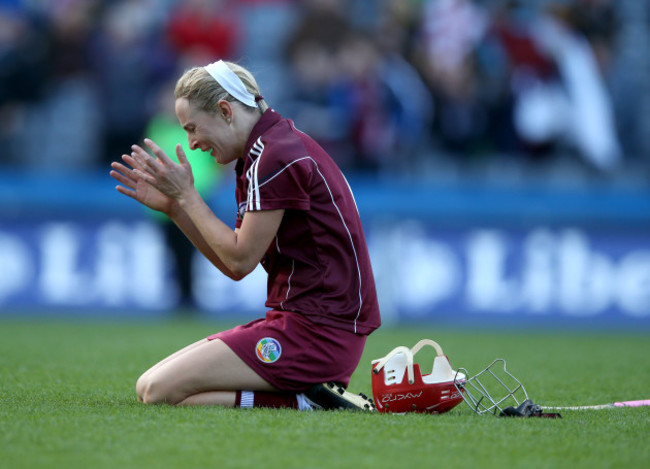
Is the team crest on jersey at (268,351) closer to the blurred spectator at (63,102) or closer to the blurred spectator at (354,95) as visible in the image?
the blurred spectator at (354,95)

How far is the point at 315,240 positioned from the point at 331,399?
723mm

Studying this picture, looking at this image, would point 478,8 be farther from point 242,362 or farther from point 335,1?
point 242,362

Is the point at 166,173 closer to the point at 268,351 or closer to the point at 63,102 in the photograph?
the point at 268,351

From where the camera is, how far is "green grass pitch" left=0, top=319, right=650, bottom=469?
3.25 meters

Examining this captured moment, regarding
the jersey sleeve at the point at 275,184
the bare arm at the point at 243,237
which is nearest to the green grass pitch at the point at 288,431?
the bare arm at the point at 243,237

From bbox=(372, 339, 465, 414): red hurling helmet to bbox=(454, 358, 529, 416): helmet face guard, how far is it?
0.16 ft

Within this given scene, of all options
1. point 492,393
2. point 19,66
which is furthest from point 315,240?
point 19,66

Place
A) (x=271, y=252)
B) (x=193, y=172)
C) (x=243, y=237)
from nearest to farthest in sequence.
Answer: (x=243, y=237) → (x=271, y=252) → (x=193, y=172)

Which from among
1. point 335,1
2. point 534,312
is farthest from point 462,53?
point 534,312

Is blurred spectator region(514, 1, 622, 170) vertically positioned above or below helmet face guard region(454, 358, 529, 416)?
above

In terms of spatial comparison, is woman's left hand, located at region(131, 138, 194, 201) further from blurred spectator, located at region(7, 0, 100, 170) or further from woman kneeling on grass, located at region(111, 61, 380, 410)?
blurred spectator, located at region(7, 0, 100, 170)

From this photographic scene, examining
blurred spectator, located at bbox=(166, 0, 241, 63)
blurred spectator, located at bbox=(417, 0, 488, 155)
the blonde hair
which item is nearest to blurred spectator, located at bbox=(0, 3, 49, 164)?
blurred spectator, located at bbox=(166, 0, 241, 63)

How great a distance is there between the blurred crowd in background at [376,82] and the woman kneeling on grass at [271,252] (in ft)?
22.6

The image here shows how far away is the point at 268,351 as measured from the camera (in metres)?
4.28
